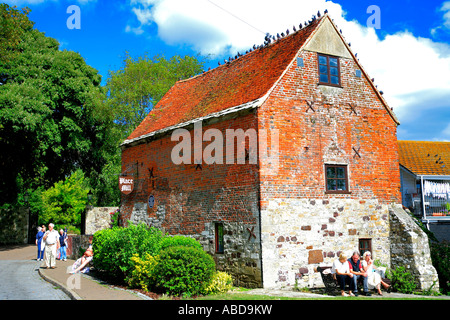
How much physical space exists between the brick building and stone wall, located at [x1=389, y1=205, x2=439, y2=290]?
8.7 inches

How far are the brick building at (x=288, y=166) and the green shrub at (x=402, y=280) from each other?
60cm

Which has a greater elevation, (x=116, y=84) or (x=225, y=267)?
(x=116, y=84)

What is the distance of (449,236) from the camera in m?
28.3

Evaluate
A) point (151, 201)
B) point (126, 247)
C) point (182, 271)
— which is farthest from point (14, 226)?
point (182, 271)

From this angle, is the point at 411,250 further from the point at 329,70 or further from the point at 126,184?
the point at 126,184

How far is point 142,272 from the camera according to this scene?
1257 centimetres

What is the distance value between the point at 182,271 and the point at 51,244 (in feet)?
27.8

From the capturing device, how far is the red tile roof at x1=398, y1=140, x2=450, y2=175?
29312 mm

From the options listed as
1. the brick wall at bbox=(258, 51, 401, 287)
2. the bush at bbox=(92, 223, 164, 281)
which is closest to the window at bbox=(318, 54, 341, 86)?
the brick wall at bbox=(258, 51, 401, 287)

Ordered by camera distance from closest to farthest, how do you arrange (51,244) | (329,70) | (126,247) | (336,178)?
(126,247)
(336,178)
(329,70)
(51,244)
